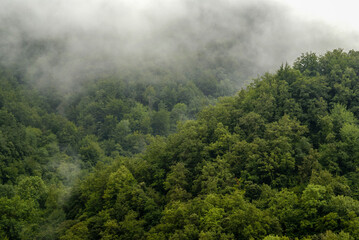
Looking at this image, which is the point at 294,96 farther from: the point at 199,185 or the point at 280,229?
the point at 280,229

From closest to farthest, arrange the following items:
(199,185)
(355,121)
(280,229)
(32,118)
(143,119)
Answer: (280,229), (199,185), (355,121), (32,118), (143,119)

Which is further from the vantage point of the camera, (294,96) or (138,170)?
(294,96)

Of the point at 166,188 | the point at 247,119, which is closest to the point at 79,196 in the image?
the point at 166,188

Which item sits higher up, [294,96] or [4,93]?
[4,93]

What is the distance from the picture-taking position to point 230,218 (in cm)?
4888

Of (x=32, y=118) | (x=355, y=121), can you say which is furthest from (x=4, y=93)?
(x=355, y=121)

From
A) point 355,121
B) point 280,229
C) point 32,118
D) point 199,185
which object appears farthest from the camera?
point 32,118

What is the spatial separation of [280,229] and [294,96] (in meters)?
38.1

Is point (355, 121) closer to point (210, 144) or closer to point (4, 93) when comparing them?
point (210, 144)

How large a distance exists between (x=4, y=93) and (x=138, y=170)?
134563mm

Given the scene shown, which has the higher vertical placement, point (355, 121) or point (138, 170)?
point (355, 121)

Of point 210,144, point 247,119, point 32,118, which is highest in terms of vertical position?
point 32,118

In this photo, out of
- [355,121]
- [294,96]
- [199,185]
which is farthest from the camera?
[294,96]

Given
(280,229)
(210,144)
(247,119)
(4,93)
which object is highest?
(4,93)
